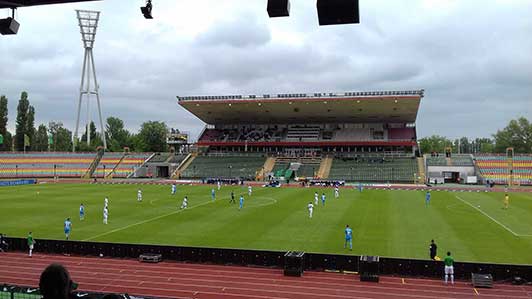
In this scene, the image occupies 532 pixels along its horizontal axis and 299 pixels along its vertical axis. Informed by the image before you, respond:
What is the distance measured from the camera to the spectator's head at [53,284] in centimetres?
350

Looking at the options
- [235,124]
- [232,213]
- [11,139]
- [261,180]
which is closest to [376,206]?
[232,213]

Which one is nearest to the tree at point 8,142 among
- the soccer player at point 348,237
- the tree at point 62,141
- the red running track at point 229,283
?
the tree at point 62,141

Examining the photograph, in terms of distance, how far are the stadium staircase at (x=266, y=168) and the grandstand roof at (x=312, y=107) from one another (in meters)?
9.61

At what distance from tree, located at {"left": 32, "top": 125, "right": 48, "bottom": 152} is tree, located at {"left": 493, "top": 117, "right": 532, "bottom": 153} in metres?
136

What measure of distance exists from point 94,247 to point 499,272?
18.0m

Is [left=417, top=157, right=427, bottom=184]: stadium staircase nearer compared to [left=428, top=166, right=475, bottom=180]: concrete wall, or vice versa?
[left=417, top=157, right=427, bottom=184]: stadium staircase

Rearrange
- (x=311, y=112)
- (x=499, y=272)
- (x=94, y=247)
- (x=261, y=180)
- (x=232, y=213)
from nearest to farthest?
1. (x=499, y=272)
2. (x=94, y=247)
3. (x=232, y=213)
4. (x=261, y=180)
5. (x=311, y=112)

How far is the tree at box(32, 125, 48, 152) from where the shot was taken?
130 metres

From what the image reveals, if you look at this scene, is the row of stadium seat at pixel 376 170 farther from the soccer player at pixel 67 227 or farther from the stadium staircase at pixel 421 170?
the soccer player at pixel 67 227

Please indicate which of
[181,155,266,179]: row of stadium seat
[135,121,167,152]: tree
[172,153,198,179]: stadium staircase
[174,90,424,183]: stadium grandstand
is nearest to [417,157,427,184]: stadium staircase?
[174,90,424,183]: stadium grandstand

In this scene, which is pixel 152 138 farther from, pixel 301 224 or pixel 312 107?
pixel 301 224

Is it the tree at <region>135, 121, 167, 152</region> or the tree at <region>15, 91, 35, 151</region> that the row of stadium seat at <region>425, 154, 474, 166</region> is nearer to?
the tree at <region>135, 121, 167, 152</region>

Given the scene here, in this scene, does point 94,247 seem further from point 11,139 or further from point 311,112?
point 11,139

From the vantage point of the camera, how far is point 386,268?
59.4 ft
